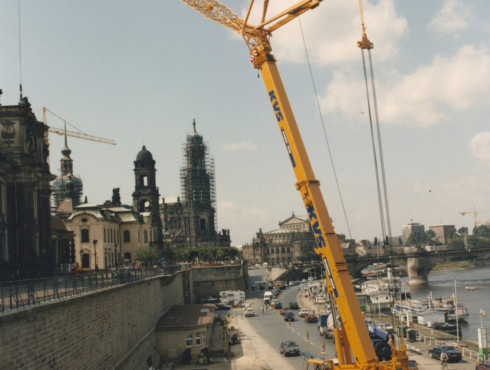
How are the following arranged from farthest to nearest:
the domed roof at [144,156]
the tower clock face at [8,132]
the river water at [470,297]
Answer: the domed roof at [144,156] < the river water at [470,297] < the tower clock face at [8,132]

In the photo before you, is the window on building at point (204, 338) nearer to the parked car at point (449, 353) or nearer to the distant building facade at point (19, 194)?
the distant building facade at point (19, 194)

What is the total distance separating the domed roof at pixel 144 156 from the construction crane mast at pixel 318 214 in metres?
82.2

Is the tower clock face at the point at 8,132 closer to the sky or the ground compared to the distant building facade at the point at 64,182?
closer to the ground

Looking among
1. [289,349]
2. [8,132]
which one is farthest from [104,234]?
[289,349]

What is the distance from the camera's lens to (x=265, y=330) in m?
59.9


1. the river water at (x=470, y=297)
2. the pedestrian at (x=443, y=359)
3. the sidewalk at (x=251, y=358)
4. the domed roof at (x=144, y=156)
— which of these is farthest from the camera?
the domed roof at (x=144, y=156)

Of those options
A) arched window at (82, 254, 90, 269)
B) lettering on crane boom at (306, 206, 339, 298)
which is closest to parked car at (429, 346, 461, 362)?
lettering on crane boom at (306, 206, 339, 298)

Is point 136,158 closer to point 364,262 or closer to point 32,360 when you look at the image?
point 364,262

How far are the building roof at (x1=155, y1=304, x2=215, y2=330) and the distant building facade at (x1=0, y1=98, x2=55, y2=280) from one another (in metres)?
10.7

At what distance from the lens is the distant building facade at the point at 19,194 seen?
41.6 meters

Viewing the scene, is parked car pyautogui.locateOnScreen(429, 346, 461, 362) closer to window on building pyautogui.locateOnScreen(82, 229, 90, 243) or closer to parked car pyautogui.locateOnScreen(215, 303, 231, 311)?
parked car pyautogui.locateOnScreen(215, 303, 231, 311)

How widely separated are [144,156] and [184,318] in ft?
222

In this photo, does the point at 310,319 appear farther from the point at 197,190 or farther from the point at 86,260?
the point at 197,190

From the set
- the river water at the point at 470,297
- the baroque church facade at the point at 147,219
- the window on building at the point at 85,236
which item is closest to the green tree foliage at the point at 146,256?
the baroque church facade at the point at 147,219
